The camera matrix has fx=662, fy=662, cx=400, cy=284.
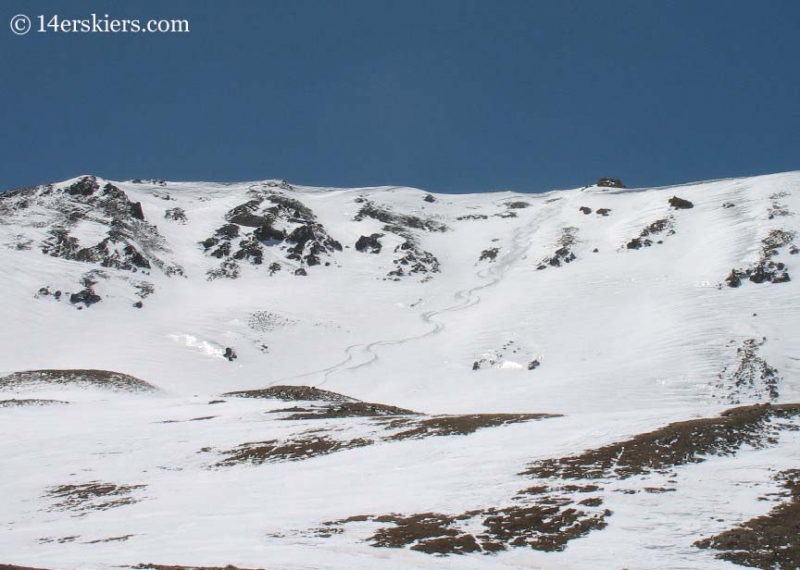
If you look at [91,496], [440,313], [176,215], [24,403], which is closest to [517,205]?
[176,215]

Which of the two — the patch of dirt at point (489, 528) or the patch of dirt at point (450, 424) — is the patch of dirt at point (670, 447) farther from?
the patch of dirt at point (450, 424)

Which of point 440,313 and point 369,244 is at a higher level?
point 369,244

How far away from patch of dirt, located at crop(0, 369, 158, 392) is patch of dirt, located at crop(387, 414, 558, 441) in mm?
32521

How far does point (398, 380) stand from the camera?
212ft

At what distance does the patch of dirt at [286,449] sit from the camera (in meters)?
30.7

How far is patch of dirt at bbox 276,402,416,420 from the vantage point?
41531 mm

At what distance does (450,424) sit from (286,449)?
8169 millimetres

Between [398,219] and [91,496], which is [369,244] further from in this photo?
[91,496]

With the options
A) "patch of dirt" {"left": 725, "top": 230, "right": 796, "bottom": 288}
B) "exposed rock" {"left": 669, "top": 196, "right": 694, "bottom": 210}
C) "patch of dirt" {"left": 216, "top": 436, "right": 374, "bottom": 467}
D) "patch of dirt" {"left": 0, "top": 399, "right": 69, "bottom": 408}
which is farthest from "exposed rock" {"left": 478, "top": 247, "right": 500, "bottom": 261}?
"patch of dirt" {"left": 216, "top": 436, "right": 374, "bottom": 467}

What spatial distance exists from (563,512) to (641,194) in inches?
5596

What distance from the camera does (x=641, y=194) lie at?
149 metres

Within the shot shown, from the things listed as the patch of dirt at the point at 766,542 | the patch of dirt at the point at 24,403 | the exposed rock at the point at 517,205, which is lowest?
the patch of dirt at the point at 766,542

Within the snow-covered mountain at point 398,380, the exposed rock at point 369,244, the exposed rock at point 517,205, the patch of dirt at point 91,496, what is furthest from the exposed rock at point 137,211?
the patch of dirt at point 91,496

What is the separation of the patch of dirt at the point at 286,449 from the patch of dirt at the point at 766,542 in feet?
59.0
